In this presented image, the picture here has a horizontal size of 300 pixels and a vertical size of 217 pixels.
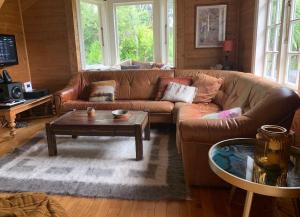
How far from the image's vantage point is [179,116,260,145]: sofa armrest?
1.94 m

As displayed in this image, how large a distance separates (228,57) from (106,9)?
9.49ft

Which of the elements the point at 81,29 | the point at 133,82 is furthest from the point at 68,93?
the point at 81,29

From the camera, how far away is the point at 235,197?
199cm

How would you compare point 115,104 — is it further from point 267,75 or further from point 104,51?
point 104,51

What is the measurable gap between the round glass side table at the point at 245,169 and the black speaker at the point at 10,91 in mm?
3153

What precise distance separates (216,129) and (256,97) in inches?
27.2

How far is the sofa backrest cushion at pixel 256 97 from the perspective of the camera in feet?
6.21

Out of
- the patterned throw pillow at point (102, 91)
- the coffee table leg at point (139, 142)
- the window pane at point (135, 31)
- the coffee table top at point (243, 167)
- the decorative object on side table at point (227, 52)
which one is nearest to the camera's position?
the coffee table top at point (243, 167)

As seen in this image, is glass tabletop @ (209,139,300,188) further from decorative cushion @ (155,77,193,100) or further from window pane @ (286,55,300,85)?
decorative cushion @ (155,77,193,100)

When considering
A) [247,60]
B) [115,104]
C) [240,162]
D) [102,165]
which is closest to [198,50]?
[247,60]

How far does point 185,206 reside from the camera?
191 centimetres

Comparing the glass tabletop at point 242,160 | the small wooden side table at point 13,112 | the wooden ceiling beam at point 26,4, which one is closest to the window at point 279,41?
the glass tabletop at point 242,160

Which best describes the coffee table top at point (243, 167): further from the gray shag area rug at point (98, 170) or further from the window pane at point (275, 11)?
the window pane at point (275, 11)

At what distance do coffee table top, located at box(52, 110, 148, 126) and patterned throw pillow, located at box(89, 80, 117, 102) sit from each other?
2.43 feet
